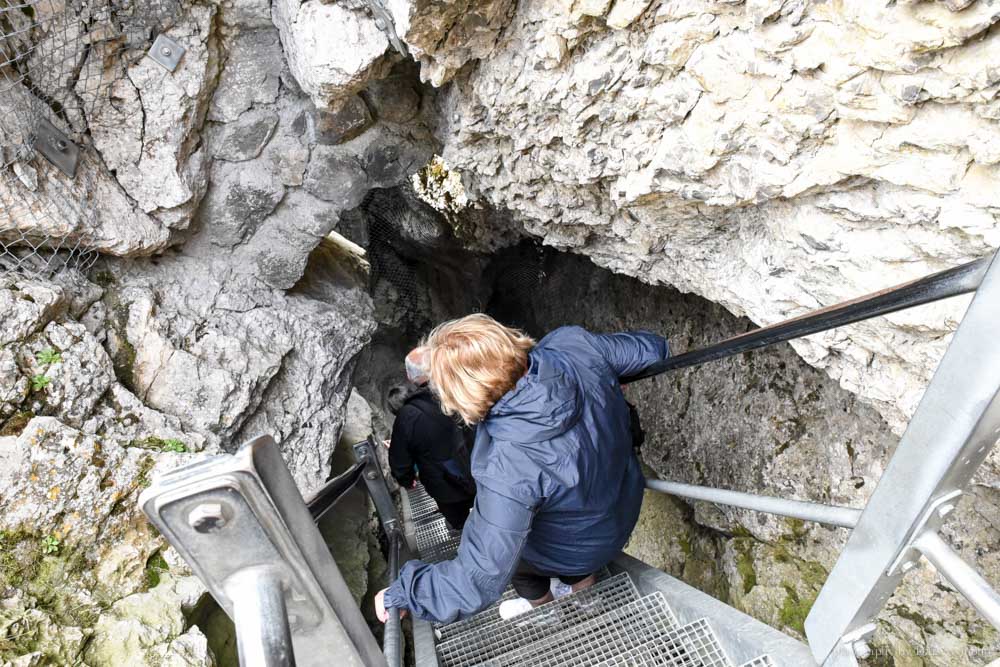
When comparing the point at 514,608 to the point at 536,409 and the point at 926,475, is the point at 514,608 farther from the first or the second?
the point at 926,475

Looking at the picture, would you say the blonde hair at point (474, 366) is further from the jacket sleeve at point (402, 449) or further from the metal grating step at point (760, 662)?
the jacket sleeve at point (402, 449)

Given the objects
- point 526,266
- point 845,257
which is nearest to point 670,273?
point 845,257

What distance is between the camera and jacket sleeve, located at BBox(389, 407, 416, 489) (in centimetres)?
346

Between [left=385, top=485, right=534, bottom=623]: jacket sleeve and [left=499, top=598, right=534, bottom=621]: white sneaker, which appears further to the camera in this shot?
[left=499, top=598, right=534, bottom=621]: white sneaker

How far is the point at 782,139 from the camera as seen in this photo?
221cm

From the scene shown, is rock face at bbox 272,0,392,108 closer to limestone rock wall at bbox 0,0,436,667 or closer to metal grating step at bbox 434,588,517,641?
limestone rock wall at bbox 0,0,436,667

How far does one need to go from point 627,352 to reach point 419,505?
10.8ft

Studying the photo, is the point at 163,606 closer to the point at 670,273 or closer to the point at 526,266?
the point at 670,273

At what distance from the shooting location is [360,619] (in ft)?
3.92

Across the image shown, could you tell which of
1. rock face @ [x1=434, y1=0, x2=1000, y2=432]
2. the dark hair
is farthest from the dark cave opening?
the dark hair

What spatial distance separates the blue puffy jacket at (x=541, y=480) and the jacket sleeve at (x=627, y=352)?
68 millimetres

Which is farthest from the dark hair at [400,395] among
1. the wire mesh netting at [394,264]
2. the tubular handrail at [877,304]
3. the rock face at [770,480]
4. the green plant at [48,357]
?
the wire mesh netting at [394,264]

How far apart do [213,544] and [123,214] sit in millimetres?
3446

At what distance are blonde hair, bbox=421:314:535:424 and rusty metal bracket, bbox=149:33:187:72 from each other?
2.79 metres
